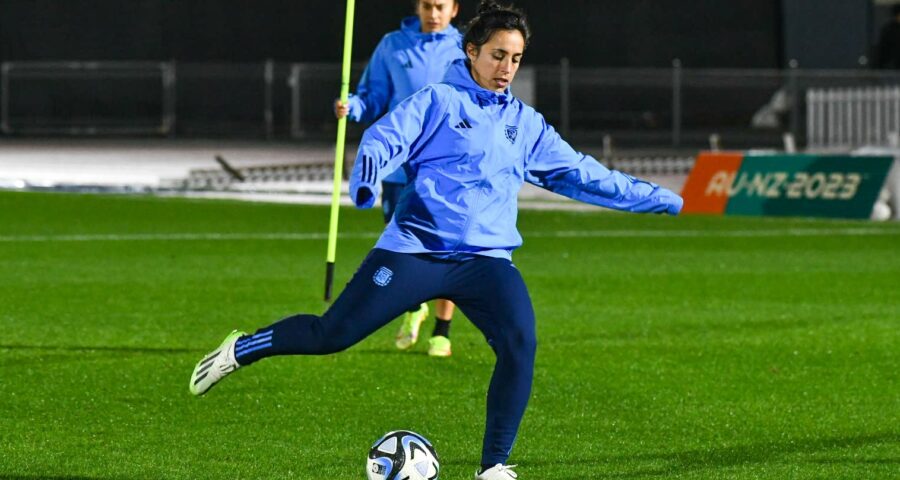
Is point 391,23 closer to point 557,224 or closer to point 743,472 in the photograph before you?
point 557,224

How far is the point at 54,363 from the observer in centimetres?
961

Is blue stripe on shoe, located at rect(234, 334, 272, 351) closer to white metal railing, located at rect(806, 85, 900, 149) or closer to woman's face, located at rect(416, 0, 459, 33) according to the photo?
woman's face, located at rect(416, 0, 459, 33)

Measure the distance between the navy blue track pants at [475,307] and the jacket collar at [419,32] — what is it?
3881 mm

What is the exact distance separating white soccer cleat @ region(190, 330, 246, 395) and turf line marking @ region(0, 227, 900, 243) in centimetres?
1046

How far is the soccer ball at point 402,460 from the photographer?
6348 millimetres

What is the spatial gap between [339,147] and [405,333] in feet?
5.66

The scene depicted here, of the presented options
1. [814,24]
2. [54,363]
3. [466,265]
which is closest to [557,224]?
[54,363]

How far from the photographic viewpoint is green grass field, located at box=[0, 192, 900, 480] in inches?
284

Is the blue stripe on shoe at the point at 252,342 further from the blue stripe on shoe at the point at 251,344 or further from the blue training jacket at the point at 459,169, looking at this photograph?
the blue training jacket at the point at 459,169

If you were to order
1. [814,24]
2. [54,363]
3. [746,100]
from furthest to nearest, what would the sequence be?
[814,24]
[746,100]
[54,363]

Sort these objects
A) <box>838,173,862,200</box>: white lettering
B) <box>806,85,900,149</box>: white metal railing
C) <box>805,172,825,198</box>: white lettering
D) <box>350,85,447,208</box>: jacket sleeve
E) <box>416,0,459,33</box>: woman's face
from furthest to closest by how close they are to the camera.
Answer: <box>806,85,900,149</box>: white metal railing
<box>805,172,825,198</box>: white lettering
<box>838,173,862,200</box>: white lettering
<box>416,0,459,33</box>: woman's face
<box>350,85,447,208</box>: jacket sleeve

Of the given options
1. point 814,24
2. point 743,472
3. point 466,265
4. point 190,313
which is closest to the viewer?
point 466,265

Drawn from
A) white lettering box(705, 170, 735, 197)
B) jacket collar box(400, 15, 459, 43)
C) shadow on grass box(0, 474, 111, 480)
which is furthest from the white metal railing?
shadow on grass box(0, 474, 111, 480)

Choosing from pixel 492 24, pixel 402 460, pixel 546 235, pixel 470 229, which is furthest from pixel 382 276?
pixel 546 235
